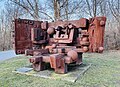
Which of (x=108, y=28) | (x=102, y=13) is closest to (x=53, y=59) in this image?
(x=108, y=28)

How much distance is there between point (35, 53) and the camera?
2.53 meters

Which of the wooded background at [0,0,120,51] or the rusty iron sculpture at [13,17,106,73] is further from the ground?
the wooded background at [0,0,120,51]

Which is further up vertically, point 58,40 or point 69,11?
point 69,11

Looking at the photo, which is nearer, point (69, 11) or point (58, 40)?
point (58, 40)

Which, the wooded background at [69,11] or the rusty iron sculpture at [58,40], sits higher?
the wooded background at [69,11]

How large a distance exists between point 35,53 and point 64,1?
Answer: 5.13 meters

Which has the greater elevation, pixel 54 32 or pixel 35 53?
pixel 54 32

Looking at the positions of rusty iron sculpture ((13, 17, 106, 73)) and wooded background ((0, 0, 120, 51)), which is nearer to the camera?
rusty iron sculpture ((13, 17, 106, 73))

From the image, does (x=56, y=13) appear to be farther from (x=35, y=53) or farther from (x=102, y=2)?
(x=35, y=53)

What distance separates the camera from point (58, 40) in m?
2.66

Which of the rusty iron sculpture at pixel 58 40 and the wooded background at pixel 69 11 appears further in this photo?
the wooded background at pixel 69 11

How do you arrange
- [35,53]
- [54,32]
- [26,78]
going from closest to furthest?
[26,78]
[35,53]
[54,32]

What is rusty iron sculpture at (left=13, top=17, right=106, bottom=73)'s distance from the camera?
7.54 feet

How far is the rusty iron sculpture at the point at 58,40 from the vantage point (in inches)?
90.5
